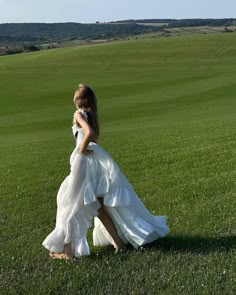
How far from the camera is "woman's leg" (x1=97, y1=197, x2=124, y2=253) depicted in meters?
7.00

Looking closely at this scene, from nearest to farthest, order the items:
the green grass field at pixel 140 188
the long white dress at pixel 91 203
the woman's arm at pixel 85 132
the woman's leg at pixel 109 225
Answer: the green grass field at pixel 140 188 → the woman's arm at pixel 85 132 → the long white dress at pixel 91 203 → the woman's leg at pixel 109 225

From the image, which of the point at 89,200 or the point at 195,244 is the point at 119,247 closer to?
the point at 89,200

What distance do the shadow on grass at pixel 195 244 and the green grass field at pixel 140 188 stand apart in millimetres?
12

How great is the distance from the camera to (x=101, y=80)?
49969 mm

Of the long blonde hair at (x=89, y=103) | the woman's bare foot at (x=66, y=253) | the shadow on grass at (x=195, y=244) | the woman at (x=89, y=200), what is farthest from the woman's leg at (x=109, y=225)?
the long blonde hair at (x=89, y=103)

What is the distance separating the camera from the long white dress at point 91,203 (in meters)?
6.90

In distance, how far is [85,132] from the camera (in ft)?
22.5

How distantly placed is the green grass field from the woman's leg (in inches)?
6.5

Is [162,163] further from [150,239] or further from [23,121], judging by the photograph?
[23,121]

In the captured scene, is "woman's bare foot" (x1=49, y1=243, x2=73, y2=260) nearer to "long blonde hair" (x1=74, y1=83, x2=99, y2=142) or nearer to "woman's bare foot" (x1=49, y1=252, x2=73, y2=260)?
"woman's bare foot" (x1=49, y1=252, x2=73, y2=260)

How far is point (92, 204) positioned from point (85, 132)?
852 mm

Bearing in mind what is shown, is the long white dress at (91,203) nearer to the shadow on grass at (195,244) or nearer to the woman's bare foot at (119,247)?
the woman's bare foot at (119,247)

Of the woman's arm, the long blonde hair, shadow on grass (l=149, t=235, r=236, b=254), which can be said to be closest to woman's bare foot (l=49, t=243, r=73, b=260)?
shadow on grass (l=149, t=235, r=236, b=254)

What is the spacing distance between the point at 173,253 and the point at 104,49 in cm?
7495
